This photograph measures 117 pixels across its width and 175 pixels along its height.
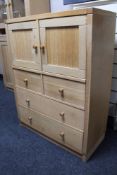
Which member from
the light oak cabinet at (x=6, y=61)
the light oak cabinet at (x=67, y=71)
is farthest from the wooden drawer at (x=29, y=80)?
the light oak cabinet at (x=6, y=61)

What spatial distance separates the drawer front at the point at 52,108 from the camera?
4.29ft

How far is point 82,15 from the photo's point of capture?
101 cm

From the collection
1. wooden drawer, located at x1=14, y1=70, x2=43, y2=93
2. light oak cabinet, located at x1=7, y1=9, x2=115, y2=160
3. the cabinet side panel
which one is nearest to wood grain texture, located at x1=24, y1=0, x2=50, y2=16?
light oak cabinet, located at x1=7, y1=9, x2=115, y2=160

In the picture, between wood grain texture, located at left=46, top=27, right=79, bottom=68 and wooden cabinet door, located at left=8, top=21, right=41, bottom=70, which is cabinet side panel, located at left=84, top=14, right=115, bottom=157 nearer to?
wood grain texture, located at left=46, top=27, right=79, bottom=68

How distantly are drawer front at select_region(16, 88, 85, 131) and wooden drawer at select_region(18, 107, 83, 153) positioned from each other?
0.06 m

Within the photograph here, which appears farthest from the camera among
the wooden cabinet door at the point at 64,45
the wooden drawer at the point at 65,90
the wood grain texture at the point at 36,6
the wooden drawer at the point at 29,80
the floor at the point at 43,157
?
the wood grain texture at the point at 36,6

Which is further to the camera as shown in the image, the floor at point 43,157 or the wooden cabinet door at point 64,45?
the floor at point 43,157

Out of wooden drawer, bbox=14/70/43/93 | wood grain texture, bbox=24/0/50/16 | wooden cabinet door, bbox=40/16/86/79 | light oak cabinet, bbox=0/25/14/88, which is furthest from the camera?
light oak cabinet, bbox=0/25/14/88

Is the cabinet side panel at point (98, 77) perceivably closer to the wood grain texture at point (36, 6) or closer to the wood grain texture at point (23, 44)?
the wood grain texture at point (23, 44)

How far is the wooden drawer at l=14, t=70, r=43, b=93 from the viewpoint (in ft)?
4.92

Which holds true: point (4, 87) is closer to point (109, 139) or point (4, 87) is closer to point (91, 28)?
point (109, 139)

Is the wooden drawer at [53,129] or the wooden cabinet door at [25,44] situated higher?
the wooden cabinet door at [25,44]

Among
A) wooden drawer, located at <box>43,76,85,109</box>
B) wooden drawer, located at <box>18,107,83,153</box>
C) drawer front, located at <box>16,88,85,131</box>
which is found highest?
wooden drawer, located at <box>43,76,85,109</box>

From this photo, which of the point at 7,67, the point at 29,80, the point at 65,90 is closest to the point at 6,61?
the point at 7,67
